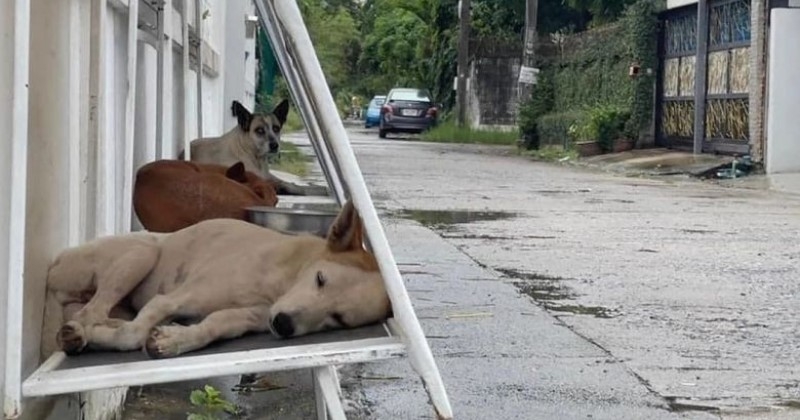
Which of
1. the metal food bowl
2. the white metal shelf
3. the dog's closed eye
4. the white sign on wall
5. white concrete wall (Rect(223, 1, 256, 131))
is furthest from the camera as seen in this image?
the white sign on wall

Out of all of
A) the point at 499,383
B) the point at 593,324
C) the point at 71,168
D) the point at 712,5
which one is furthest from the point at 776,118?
the point at 71,168

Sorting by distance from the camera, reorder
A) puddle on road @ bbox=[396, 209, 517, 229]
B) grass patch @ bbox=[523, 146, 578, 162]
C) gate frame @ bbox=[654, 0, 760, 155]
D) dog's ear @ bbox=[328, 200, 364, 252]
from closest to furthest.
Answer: dog's ear @ bbox=[328, 200, 364, 252] < puddle on road @ bbox=[396, 209, 517, 229] < gate frame @ bbox=[654, 0, 760, 155] < grass patch @ bbox=[523, 146, 578, 162]

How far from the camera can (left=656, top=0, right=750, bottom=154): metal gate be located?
73.6 ft

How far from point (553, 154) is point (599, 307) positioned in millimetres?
21213

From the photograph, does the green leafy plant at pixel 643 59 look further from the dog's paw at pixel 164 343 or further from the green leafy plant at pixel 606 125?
the dog's paw at pixel 164 343

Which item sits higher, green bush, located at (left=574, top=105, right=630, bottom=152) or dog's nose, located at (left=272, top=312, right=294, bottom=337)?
green bush, located at (left=574, top=105, right=630, bottom=152)

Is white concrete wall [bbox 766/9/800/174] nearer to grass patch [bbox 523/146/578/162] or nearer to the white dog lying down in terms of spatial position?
grass patch [bbox 523/146/578/162]

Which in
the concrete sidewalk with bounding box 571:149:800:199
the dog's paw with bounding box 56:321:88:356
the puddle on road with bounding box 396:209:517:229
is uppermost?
the dog's paw with bounding box 56:321:88:356

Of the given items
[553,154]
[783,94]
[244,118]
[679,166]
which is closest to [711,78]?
[679,166]

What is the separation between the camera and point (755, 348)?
6.22 m

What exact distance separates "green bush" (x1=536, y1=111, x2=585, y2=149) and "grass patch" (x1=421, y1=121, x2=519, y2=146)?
4.56m

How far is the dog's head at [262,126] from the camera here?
28.6 feet

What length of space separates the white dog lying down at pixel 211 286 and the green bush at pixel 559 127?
2484cm

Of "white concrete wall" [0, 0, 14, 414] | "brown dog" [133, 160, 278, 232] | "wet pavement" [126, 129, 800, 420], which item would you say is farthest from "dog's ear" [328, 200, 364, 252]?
"brown dog" [133, 160, 278, 232]
